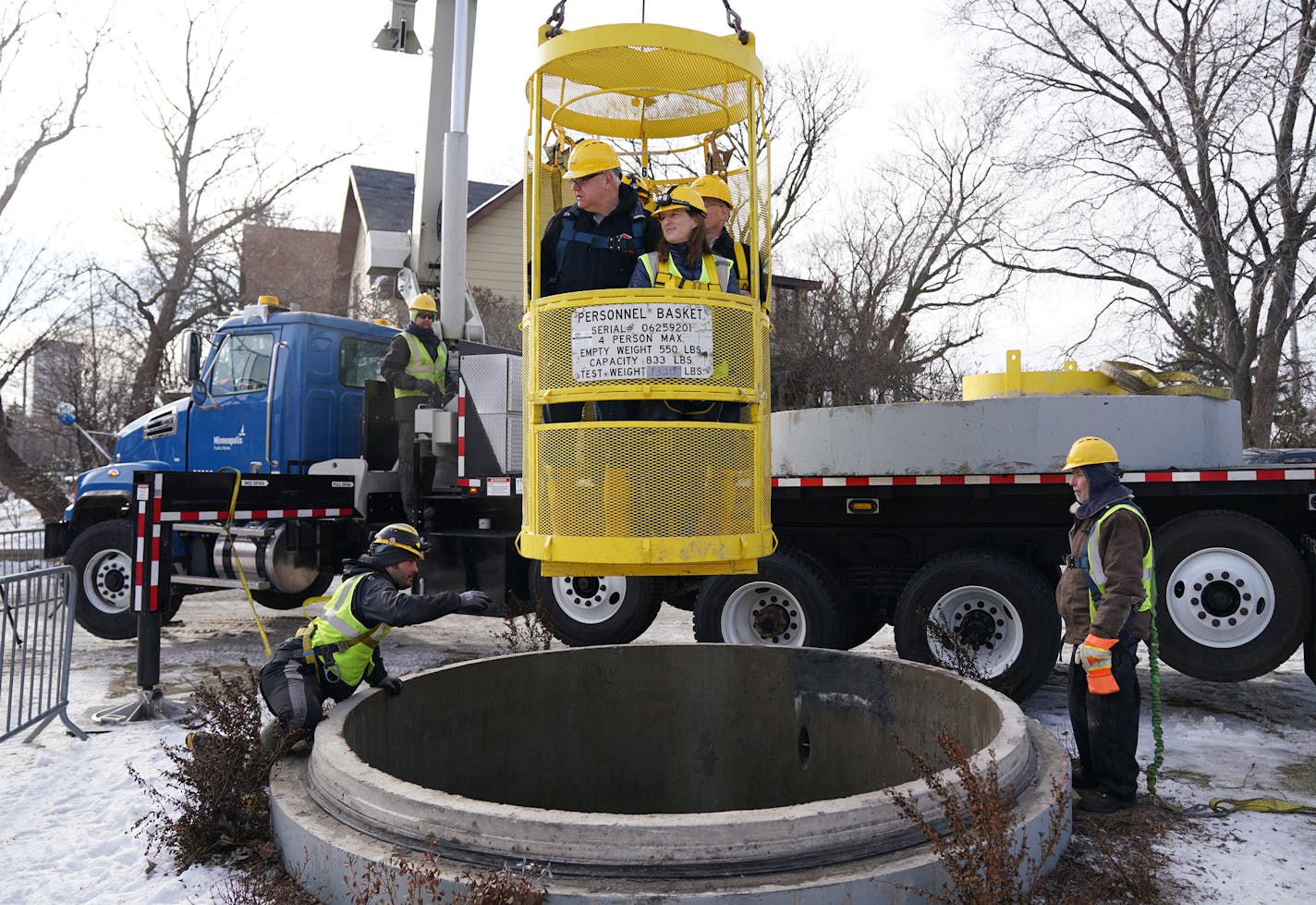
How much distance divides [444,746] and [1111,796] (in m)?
3.38

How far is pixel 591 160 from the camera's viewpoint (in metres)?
4.85

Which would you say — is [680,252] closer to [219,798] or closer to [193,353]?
[219,798]

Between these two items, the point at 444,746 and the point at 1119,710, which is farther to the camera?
the point at 444,746

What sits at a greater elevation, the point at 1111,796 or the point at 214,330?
the point at 214,330

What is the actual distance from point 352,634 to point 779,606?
3.53 meters

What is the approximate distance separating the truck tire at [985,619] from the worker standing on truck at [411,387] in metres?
4.33

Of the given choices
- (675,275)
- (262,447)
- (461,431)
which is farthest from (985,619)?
(262,447)

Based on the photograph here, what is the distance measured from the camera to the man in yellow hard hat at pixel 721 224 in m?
5.07

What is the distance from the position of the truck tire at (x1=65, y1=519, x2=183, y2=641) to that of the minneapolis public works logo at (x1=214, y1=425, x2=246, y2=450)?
1.08 meters

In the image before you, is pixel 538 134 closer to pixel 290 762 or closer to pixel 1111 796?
pixel 290 762

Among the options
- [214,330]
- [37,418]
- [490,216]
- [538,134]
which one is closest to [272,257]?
[490,216]

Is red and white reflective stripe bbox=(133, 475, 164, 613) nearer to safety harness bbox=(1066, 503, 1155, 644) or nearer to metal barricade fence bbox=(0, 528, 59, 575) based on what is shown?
safety harness bbox=(1066, 503, 1155, 644)

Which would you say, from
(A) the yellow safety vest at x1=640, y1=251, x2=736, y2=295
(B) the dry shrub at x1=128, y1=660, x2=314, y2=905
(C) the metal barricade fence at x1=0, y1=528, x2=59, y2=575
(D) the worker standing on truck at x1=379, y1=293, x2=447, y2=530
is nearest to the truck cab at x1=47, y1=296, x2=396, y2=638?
(D) the worker standing on truck at x1=379, y1=293, x2=447, y2=530

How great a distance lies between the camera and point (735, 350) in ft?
16.0
